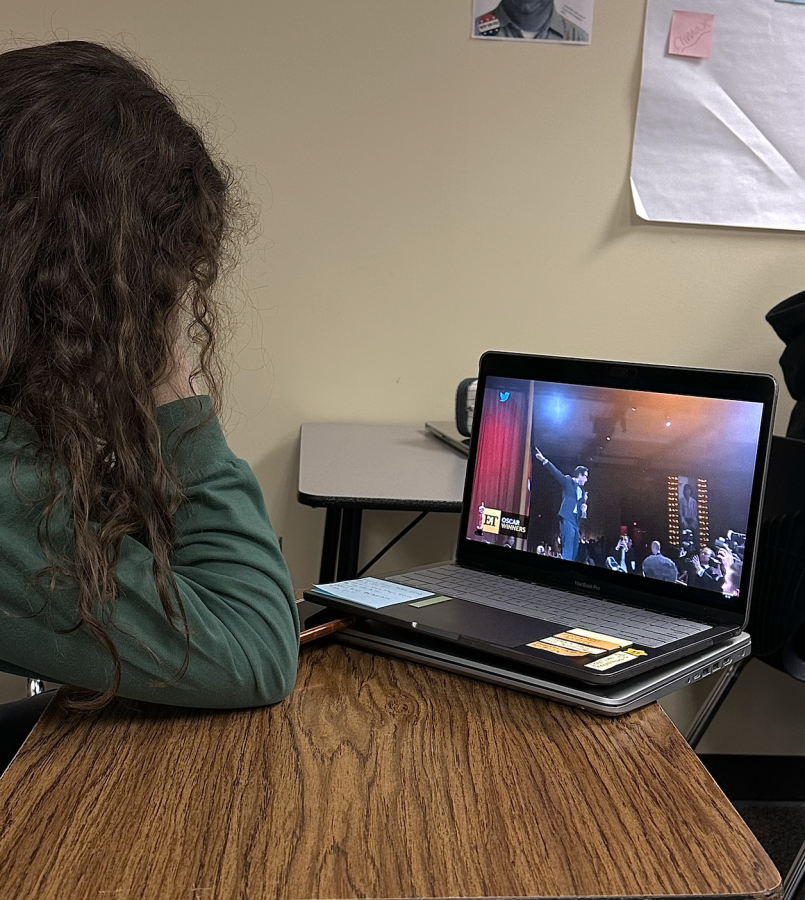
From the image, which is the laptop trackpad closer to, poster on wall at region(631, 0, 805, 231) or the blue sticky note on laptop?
the blue sticky note on laptop

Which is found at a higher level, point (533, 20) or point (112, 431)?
point (533, 20)

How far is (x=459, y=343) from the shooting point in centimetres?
184

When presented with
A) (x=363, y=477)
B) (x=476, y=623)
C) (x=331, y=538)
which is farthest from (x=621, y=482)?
(x=331, y=538)

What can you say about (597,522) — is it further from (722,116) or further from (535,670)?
(722,116)

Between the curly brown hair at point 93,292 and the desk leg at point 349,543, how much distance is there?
28.5 inches

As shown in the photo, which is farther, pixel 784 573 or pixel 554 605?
pixel 784 573

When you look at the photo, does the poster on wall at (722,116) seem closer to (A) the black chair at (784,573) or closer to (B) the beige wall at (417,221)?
(B) the beige wall at (417,221)

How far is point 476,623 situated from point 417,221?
1178 mm

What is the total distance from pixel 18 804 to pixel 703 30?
68.4 inches

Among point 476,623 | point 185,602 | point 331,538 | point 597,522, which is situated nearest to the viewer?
point 185,602

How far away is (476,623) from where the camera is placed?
782mm

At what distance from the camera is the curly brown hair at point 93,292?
0.64m

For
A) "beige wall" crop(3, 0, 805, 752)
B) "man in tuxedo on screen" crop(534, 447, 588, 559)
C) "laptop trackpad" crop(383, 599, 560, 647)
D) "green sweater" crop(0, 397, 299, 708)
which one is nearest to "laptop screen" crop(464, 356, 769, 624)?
"man in tuxedo on screen" crop(534, 447, 588, 559)

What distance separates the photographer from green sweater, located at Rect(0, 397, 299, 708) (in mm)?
614
